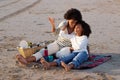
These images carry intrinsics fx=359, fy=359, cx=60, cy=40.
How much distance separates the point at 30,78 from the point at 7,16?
845 centimetres

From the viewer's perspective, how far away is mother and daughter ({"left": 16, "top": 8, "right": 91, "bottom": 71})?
675cm

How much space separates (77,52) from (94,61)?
0.44 meters

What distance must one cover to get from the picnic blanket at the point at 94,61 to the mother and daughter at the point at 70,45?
3.9 inches

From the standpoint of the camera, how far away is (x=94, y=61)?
713 centimetres

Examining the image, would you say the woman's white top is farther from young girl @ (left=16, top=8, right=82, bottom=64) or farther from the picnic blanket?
the picnic blanket

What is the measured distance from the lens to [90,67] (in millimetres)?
6770

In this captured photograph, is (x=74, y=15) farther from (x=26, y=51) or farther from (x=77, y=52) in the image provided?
(x=26, y=51)

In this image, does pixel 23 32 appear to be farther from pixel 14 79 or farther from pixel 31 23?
pixel 14 79

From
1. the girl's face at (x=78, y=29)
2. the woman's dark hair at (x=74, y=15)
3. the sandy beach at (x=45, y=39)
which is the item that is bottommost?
the sandy beach at (x=45, y=39)

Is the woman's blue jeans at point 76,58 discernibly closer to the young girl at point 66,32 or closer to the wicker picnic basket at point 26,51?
the young girl at point 66,32

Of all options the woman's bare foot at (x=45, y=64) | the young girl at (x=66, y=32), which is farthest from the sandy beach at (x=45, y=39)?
the young girl at (x=66, y=32)

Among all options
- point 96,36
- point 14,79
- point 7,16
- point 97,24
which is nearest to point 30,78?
point 14,79

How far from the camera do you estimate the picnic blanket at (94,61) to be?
22.3 ft

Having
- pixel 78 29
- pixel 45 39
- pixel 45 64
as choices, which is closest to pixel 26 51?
pixel 45 64
